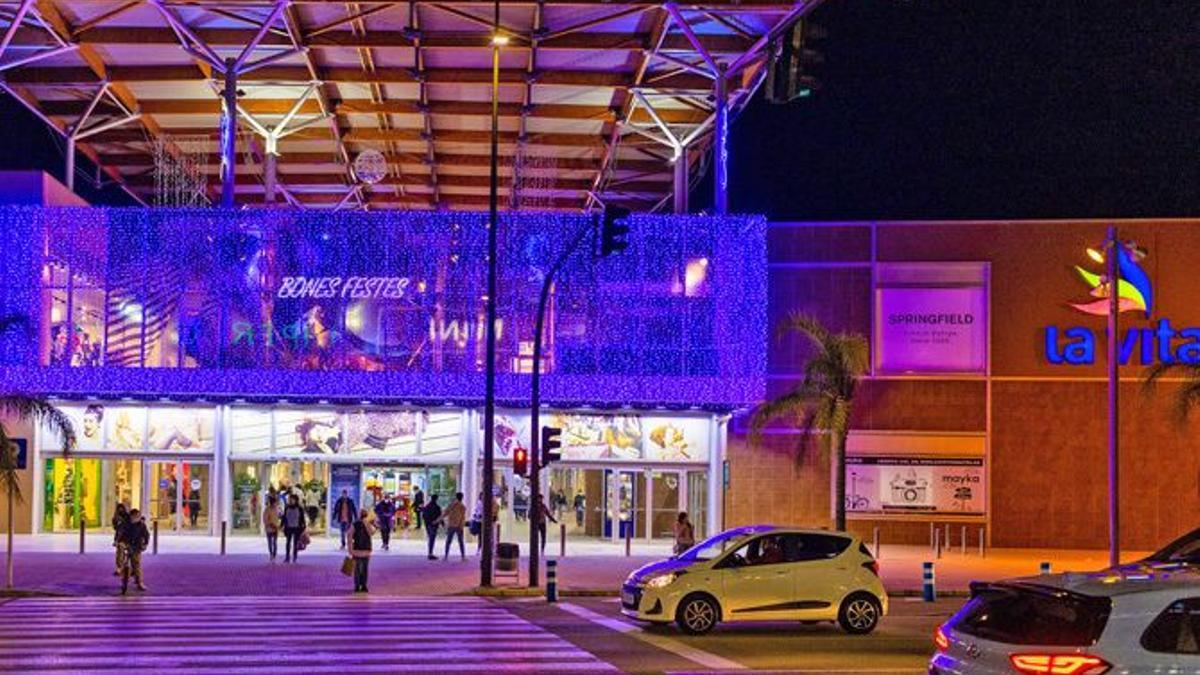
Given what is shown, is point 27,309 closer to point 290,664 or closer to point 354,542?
point 354,542

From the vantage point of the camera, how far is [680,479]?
42219mm

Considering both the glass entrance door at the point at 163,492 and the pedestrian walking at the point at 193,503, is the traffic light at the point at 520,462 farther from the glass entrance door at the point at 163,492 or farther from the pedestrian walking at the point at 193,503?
the glass entrance door at the point at 163,492

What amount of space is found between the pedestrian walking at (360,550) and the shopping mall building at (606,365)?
12.8m

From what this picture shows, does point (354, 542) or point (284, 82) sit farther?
point (284, 82)

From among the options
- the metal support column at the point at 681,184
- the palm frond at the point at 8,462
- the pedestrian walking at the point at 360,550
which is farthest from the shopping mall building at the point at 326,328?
the pedestrian walking at the point at 360,550

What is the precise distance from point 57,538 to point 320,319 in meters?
9.35

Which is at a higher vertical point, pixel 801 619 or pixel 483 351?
pixel 483 351

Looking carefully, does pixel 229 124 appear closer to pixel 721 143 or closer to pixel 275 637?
pixel 721 143

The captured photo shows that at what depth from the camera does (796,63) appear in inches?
540

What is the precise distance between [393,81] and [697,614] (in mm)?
27854

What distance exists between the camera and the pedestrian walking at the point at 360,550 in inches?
1063

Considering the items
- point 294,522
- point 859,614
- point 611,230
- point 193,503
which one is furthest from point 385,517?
point 859,614

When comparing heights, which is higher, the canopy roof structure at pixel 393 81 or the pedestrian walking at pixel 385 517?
the canopy roof structure at pixel 393 81

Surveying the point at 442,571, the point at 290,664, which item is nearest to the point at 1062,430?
the point at 442,571
